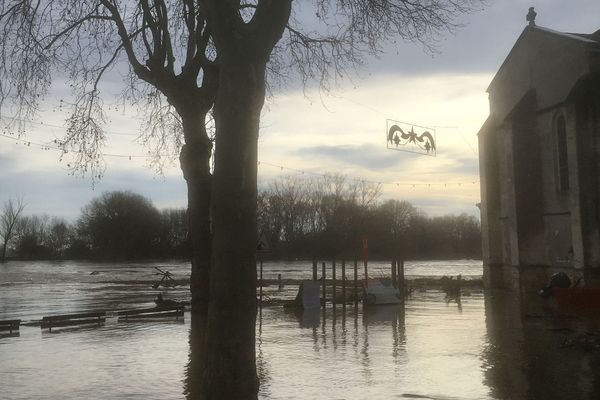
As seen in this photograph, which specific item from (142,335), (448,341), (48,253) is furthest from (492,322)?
(48,253)

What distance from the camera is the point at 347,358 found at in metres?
12.4

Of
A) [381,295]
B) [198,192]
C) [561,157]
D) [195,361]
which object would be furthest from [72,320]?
[561,157]

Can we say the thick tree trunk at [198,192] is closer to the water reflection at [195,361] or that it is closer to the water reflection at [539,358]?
the water reflection at [195,361]

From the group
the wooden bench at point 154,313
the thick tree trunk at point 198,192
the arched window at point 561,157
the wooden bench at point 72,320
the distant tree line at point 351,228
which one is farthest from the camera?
the distant tree line at point 351,228

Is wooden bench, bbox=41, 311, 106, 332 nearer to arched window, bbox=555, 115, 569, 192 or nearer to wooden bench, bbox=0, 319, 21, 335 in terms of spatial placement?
wooden bench, bbox=0, 319, 21, 335

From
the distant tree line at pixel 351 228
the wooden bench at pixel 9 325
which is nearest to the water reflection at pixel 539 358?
the wooden bench at pixel 9 325

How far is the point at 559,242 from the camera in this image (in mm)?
28625

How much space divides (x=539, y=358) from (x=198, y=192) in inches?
360

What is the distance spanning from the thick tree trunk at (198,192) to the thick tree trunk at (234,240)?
8.63 m

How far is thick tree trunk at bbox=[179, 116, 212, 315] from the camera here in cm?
1730

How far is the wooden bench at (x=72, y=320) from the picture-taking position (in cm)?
1784

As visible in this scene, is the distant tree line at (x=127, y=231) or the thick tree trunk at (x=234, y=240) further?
the distant tree line at (x=127, y=231)

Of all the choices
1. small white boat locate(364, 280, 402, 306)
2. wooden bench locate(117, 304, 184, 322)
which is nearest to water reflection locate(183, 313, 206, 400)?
wooden bench locate(117, 304, 184, 322)

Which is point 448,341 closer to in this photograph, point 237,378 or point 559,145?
point 237,378
